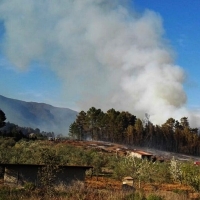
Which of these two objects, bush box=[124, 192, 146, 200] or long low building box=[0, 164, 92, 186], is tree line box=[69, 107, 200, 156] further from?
bush box=[124, 192, 146, 200]

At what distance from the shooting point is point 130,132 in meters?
96.9

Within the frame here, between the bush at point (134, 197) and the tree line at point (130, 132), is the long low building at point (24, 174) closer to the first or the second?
the bush at point (134, 197)

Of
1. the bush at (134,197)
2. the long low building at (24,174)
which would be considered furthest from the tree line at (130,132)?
the bush at (134,197)

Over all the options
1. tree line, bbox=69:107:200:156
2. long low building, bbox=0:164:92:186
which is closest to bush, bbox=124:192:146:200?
long low building, bbox=0:164:92:186

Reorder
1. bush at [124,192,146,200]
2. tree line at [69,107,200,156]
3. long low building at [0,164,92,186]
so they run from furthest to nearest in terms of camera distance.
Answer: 1. tree line at [69,107,200,156]
2. long low building at [0,164,92,186]
3. bush at [124,192,146,200]

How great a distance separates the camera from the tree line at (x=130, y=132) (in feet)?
327

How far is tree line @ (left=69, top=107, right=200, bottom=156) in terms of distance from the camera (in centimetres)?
9969

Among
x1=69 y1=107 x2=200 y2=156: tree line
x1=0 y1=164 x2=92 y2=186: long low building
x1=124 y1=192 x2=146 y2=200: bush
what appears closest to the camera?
x1=124 y1=192 x2=146 y2=200: bush

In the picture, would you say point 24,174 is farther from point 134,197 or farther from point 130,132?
point 130,132

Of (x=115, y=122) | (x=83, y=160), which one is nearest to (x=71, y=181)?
(x=83, y=160)

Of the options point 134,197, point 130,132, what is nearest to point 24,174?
point 134,197

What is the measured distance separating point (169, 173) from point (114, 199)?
2746 centimetres

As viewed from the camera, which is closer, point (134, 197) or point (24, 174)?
point (134, 197)

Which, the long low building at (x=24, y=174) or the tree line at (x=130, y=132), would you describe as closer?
the long low building at (x=24, y=174)
